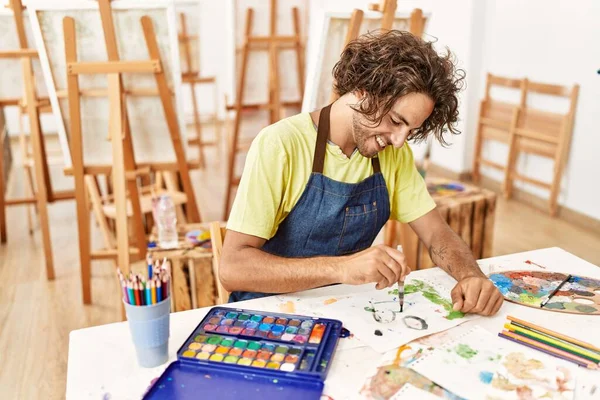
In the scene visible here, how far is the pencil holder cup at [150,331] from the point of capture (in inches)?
42.3

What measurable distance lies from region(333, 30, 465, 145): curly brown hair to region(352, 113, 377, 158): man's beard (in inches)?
1.6

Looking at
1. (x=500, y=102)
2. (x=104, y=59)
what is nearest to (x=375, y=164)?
(x=104, y=59)

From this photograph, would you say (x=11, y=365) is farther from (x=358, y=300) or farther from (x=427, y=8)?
(x=427, y=8)

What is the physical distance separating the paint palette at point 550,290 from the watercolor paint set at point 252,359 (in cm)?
50

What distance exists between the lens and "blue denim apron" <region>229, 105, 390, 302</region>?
1591 mm

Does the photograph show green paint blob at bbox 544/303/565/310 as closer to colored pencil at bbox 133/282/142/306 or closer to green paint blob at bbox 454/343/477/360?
green paint blob at bbox 454/343/477/360

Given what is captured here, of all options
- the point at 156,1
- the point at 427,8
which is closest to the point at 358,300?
the point at 156,1

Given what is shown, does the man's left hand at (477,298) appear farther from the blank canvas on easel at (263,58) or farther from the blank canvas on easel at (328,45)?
the blank canvas on easel at (263,58)

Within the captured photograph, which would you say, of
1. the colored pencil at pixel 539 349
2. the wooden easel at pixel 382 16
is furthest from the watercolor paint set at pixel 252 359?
the wooden easel at pixel 382 16

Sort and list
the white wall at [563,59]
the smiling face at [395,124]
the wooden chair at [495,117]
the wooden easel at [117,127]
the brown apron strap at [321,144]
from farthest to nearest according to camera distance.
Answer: the wooden chair at [495,117]
the white wall at [563,59]
the wooden easel at [117,127]
the brown apron strap at [321,144]
the smiling face at [395,124]

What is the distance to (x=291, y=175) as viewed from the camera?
5.15ft

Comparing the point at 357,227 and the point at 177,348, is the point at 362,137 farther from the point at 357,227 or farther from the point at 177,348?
the point at 177,348

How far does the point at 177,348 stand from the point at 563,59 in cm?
379

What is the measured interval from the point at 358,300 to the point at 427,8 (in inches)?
168
